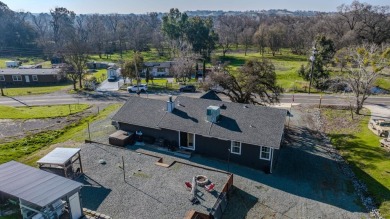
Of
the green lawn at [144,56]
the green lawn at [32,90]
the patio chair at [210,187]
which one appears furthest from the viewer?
the green lawn at [144,56]

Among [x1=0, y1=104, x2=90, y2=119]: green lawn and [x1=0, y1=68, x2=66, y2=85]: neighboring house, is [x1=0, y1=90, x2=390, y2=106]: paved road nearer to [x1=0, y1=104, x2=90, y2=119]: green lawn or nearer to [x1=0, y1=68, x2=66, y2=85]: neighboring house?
[x1=0, y1=104, x2=90, y2=119]: green lawn

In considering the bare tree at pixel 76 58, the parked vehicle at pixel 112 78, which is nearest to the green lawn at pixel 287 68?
the parked vehicle at pixel 112 78

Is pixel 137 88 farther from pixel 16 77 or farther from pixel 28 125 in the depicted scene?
pixel 16 77

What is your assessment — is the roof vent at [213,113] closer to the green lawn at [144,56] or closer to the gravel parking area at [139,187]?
the gravel parking area at [139,187]

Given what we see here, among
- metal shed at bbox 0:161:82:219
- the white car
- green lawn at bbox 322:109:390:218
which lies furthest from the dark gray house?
the white car

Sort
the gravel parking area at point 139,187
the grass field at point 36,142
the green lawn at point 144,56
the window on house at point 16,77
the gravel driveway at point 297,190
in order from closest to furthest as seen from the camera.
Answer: the gravel parking area at point 139,187 → the gravel driveway at point 297,190 → the grass field at point 36,142 → the window on house at point 16,77 → the green lawn at point 144,56

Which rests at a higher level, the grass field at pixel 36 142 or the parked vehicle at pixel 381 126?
the parked vehicle at pixel 381 126

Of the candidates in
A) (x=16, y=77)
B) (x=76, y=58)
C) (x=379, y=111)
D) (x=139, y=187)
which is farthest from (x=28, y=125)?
(x=379, y=111)
